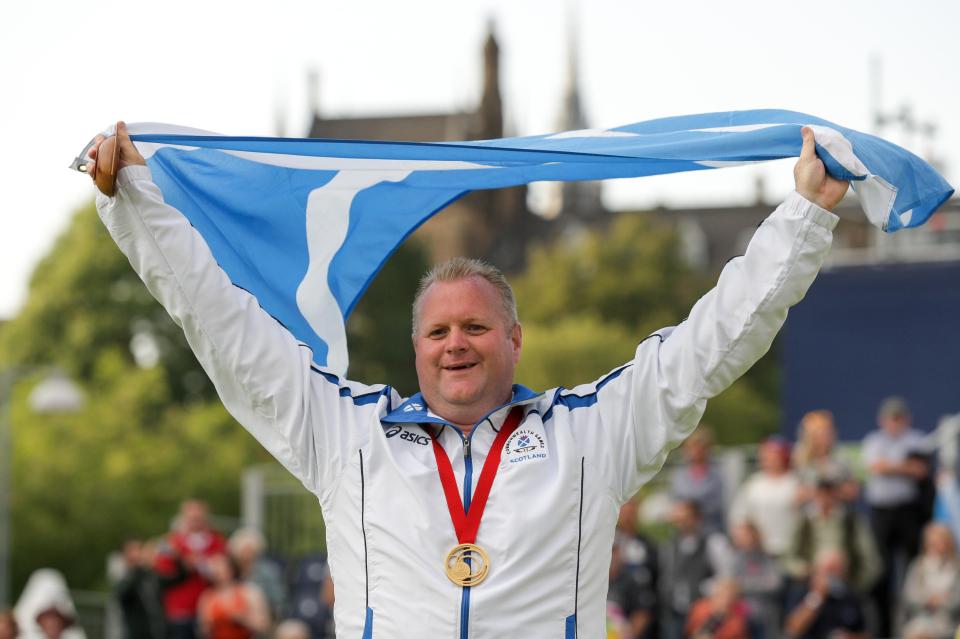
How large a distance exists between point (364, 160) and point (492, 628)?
70.2 inches

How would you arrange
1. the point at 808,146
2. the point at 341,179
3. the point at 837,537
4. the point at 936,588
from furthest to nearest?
the point at 837,537 < the point at 936,588 < the point at 341,179 < the point at 808,146

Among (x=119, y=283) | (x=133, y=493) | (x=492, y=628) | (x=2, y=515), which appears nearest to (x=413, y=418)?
(x=492, y=628)

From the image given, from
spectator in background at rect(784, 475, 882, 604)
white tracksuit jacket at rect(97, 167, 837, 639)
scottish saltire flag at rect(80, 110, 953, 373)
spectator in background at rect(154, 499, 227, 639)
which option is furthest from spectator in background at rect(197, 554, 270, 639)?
white tracksuit jacket at rect(97, 167, 837, 639)

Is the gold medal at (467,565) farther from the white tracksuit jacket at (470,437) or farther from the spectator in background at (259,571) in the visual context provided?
the spectator in background at (259,571)

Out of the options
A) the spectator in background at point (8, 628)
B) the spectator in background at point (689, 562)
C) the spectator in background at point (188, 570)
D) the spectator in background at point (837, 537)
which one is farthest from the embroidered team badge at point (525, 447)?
the spectator in background at point (188, 570)

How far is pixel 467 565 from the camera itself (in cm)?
425

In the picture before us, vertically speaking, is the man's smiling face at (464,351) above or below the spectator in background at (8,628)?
above

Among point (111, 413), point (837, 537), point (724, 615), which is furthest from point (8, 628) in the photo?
point (111, 413)

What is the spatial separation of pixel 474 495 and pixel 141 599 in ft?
37.2

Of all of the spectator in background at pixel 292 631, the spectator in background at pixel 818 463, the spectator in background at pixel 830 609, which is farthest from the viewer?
the spectator in background at pixel 292 631

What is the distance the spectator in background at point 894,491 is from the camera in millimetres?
12844

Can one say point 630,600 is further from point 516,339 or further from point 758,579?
point 516,339

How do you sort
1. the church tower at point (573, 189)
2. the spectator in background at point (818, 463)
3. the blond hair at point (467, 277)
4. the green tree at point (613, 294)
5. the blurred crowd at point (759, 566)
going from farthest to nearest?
the church tower at point (573, 189) → the green tree at point (613, 294) → the spectator in background at point (818, 463) → the blurred crowd at point (759, 566) → the blond hair at point (467, 277)

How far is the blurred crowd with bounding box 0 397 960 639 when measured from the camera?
474 inches
